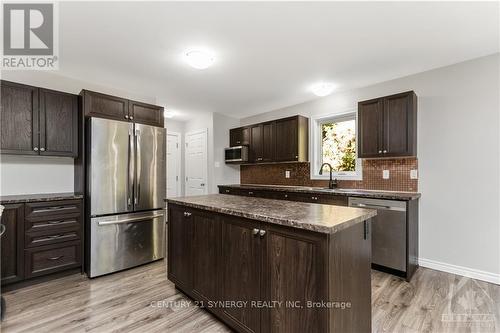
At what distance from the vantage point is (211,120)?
5.32 m

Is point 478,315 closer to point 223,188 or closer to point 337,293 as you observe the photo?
point 337,293

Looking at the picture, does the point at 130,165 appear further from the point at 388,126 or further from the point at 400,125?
the point at 400,125

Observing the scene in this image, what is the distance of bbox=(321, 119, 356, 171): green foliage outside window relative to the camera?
155 inches

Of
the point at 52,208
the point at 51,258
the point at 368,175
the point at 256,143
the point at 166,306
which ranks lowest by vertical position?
the point at 166,306

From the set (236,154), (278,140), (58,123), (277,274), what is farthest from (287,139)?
(58,123)

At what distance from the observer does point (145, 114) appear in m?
3.38

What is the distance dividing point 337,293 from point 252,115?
15.2 ft

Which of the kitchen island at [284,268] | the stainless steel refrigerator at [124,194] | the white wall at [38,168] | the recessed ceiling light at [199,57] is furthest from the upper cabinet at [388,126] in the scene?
the white wall at [38,168]

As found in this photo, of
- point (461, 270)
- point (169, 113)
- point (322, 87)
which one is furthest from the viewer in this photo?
point (169, 113)

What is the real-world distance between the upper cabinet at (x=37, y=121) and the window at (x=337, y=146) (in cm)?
364

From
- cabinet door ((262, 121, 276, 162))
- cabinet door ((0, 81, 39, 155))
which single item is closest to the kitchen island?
cabinet door ((0, 81, 39, 155))

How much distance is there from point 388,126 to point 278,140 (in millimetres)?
1892

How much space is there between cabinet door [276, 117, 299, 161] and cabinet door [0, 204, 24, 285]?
3.62 metres

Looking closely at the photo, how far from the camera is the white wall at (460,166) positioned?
8.64 ft
